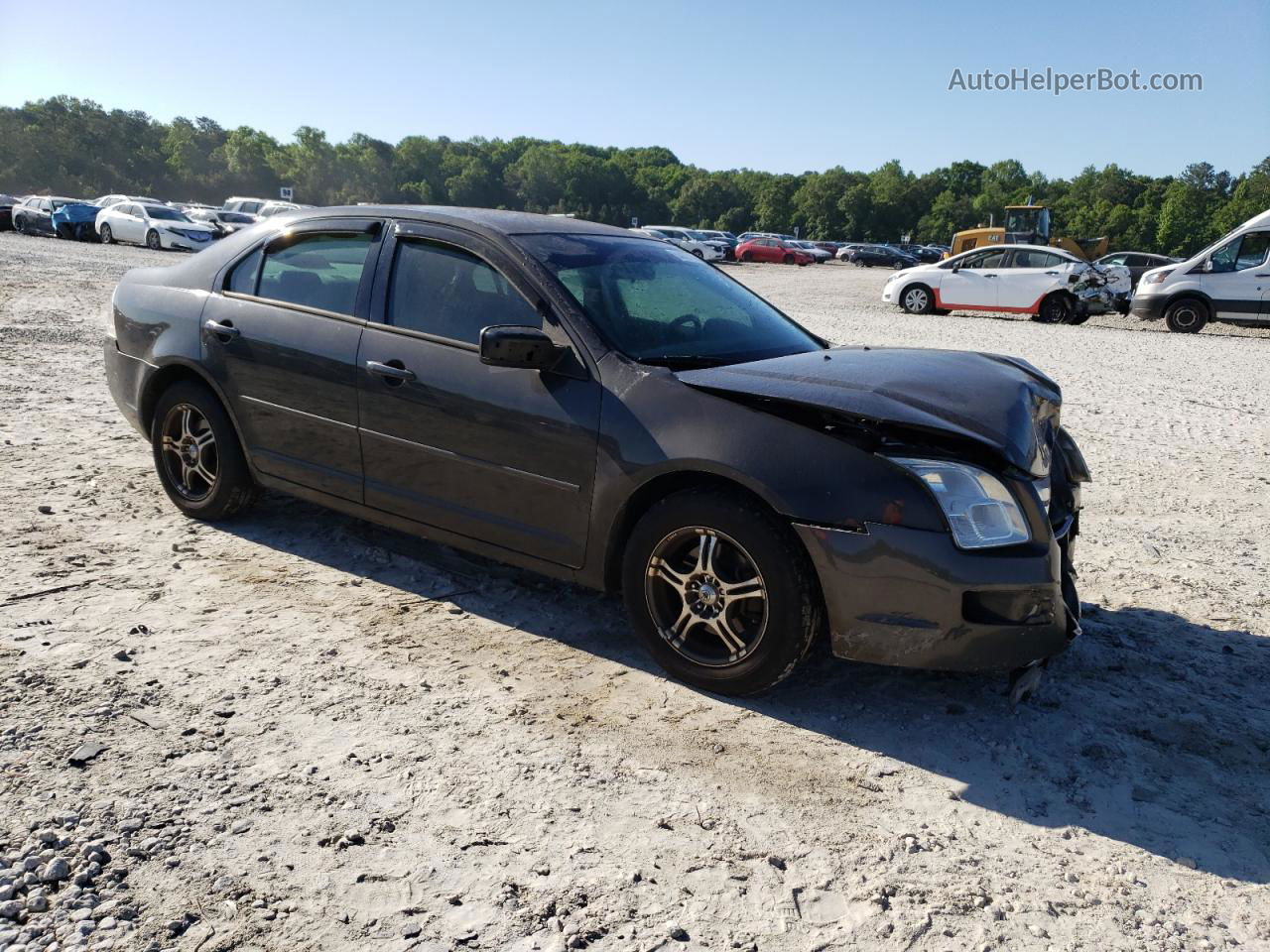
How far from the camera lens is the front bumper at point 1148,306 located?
19.0 m

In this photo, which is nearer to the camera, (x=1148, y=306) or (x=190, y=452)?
(x=190, y=452)

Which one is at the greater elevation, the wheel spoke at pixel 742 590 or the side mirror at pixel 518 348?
the side mirror at pixel 518 348

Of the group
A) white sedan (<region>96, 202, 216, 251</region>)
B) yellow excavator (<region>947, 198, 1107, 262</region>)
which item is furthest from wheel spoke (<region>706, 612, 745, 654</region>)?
white sedan (<region>96, 202, 216, 251</region>)

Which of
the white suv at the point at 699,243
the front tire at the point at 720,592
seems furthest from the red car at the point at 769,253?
the front tire at the point at 720,592

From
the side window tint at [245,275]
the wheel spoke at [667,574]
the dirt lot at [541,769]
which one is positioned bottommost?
the dirt lot at [541,769]

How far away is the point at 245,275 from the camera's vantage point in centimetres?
511

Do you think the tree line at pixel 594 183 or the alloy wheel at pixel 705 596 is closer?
the alloy wheel at pixel 705 596

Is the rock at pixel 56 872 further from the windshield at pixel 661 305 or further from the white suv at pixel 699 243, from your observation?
the white suv at pixel 699 243

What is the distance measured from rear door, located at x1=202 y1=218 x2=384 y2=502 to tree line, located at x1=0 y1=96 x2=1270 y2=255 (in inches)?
4318

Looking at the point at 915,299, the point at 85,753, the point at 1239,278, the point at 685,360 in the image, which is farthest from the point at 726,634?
the point at 915,299

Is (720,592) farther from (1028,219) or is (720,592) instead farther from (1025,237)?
(1028,219)

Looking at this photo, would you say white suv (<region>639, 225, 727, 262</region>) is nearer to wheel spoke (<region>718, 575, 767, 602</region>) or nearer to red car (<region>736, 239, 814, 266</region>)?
red car (<region>736, 239, 814, 266</region>)

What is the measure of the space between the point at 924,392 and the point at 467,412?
1.77 meters

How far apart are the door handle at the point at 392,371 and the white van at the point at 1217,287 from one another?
17.8 m
